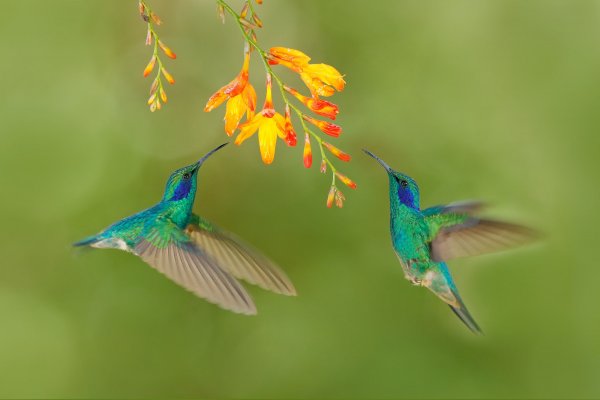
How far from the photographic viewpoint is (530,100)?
375cm

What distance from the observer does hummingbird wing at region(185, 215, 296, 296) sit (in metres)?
1.32

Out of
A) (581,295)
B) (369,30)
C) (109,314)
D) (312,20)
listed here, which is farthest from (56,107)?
(581,295)

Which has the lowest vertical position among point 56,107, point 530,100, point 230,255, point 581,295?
point 230,255

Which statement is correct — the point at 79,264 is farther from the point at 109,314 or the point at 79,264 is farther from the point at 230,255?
the point at 230,255

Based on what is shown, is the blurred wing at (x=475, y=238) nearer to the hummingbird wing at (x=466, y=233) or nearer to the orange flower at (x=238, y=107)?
the hummingbird wing at (x=466, y=233)

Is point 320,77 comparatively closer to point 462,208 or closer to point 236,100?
point 236,100

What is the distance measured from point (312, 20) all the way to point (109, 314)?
6.06 ft

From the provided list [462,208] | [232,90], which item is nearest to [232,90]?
[232,90]

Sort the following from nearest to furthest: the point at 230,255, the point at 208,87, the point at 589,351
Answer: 1. the point at 230,255
2. the point at 589,351
3. the point at 208,87

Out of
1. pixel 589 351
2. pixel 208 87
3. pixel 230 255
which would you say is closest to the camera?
pixel 230 255

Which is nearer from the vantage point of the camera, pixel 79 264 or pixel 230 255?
pixel 230 255

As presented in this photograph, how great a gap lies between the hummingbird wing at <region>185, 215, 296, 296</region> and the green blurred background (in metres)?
1.85

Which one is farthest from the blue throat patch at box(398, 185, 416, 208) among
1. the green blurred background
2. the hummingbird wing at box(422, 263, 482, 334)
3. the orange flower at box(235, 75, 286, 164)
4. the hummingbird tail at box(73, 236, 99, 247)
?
the green blurred background

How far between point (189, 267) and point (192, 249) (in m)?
0.06
